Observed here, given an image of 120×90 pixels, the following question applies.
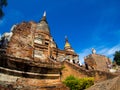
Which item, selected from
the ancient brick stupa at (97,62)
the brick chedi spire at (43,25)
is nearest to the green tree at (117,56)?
the ancient brick stupa at (97,62)

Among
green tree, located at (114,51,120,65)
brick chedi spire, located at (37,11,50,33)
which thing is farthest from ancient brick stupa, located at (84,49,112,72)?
green tree, located at (114,51,120,65)

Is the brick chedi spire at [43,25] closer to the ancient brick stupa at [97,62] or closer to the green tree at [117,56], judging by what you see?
the ancient brick stupa at [97,62]

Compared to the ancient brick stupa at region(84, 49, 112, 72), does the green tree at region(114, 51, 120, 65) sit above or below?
above

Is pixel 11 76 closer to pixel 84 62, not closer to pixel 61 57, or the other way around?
pixel 61 57

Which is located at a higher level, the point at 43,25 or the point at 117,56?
the point at 43,25

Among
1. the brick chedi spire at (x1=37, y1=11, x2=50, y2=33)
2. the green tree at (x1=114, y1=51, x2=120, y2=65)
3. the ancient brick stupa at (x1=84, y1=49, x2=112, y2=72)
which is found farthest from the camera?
the green tree at (x1=114, y1=51, x2=120, y2=65)

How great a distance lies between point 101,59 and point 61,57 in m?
12.6

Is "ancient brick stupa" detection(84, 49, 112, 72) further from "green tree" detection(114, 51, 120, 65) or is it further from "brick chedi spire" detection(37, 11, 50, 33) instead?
"green tree" detection(114, 51, 120, 65)

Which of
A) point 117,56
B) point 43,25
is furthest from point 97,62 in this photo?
point 117,56

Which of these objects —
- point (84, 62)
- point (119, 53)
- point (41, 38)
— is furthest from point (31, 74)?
point (119, 53)

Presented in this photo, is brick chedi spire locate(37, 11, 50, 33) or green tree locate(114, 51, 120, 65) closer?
brick chedi spire locate(37, 11, 50, 33)

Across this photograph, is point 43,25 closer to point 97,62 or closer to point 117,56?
point 97,62

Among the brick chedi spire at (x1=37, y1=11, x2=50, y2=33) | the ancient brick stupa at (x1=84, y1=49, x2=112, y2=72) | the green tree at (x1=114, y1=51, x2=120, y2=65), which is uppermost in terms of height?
the brick chedi spire at (x1=37, y1=11, x2=50, y2=33)

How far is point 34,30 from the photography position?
34.1m
